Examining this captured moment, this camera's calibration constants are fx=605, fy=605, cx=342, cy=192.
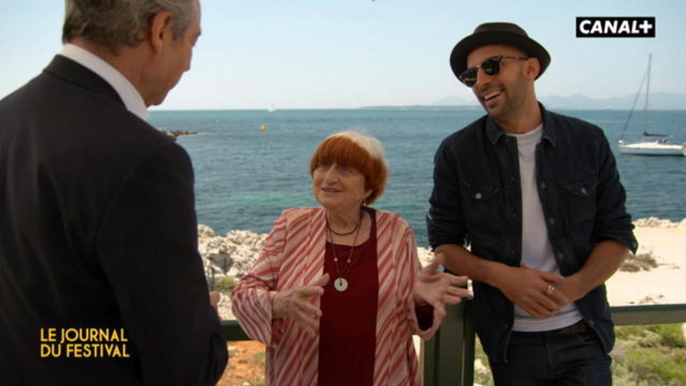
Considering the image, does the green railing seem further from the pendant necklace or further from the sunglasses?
the sunglasses

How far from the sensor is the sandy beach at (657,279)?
14953mm

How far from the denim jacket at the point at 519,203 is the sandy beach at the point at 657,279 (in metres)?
9.65

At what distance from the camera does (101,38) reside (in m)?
1.17

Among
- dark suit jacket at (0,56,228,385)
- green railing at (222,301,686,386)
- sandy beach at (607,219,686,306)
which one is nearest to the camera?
dark suit jacket at (0,56,228,385)

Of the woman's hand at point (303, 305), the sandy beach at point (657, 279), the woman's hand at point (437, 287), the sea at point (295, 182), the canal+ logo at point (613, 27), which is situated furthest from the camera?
the sea at point (295, 182)

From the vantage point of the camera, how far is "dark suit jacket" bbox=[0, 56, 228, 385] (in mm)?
1051

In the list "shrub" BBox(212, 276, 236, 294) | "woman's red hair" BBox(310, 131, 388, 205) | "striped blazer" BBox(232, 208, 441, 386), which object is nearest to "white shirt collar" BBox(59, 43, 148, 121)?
"striped blazer" BBox(232, 208, 441, 386)

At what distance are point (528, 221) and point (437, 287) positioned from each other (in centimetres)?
47

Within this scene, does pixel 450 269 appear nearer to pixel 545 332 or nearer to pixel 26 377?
pixel 545 332

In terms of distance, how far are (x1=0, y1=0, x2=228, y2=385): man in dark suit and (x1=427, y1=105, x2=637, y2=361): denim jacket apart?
50.8 inches

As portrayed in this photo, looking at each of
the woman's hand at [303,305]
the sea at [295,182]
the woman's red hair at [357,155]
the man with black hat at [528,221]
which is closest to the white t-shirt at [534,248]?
the man with black hat at [528,221]

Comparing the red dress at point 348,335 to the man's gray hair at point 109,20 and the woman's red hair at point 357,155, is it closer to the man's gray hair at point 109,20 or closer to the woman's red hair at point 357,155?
the woman's red hair at point 357,155

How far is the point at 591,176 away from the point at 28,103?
6.08 feet

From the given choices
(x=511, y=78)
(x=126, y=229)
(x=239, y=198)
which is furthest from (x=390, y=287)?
(x=239, y=198)
